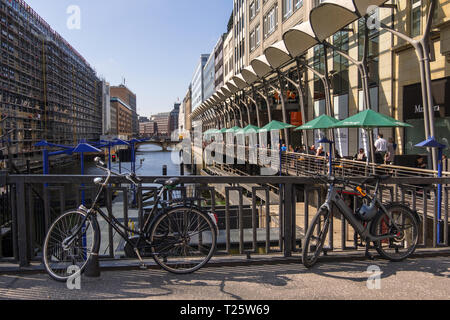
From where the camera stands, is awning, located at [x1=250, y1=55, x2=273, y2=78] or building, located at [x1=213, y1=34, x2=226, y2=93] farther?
building, located at [x1=213, y1=34, x2=226, y2=93]

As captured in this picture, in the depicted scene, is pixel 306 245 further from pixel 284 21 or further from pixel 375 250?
pixel 284 21

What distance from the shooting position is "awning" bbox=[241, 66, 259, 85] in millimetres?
30984

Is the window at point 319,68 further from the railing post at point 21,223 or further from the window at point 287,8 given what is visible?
the railing post at point 21,223

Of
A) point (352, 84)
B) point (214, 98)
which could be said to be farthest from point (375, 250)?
point (214, 98)

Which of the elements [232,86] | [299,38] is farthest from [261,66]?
[232,86]

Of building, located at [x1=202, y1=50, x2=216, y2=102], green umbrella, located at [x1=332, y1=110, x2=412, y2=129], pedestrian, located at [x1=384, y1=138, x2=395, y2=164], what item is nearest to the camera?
green umbrella, located at [x1=332, y1=110, x2=412, y2=129]

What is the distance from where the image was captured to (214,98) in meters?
51.5

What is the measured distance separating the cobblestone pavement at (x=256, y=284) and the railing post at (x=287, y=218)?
208 millimetres

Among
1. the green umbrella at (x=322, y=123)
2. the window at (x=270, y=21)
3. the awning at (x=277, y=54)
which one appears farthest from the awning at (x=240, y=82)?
the green umbrella at (x=322, y=123)

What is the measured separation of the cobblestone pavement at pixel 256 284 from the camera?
338 centimetres

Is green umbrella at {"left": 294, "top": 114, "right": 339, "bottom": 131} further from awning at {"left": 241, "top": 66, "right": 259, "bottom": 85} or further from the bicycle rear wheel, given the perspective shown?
awning at {"left": 241, "top": 66, "right": 259, "bottom": 85}

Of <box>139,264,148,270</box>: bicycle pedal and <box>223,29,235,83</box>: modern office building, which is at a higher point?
<box>223,29,235,83</box>: modern office building

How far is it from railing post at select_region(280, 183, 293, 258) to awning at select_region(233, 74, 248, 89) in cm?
3114

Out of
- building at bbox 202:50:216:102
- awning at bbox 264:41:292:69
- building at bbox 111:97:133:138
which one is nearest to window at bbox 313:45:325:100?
awning at bbox 264:41:292:69
